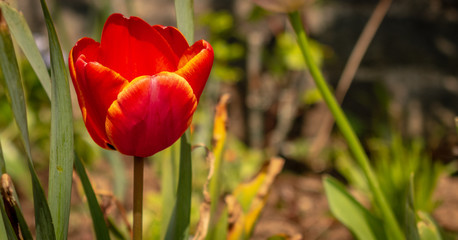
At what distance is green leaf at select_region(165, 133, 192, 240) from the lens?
0.57 m

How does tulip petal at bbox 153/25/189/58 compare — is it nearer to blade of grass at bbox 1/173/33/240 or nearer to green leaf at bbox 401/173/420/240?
blade of grass at bbox 1/173/33/240

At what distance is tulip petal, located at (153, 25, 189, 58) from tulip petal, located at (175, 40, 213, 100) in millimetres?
17

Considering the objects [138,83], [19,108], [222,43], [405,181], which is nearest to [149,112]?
[138,83]

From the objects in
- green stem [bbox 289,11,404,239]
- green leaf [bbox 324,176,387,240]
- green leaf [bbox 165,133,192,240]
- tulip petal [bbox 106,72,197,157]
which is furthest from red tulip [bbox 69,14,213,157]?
green leaf [bbox 324,176,387,240]

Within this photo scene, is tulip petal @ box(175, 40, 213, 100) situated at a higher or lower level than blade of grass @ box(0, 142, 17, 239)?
higher

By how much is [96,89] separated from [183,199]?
202mm

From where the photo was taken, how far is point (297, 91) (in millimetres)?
2418

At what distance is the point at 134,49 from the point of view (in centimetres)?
49

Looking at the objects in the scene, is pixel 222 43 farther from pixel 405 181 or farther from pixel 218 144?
pixel 218 144

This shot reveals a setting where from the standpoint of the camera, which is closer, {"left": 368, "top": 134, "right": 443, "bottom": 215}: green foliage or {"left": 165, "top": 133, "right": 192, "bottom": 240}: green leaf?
{"left": 165, "top": 133, "right": 192, "bottom": 240}: green leaf

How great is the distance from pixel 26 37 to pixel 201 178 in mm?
1333

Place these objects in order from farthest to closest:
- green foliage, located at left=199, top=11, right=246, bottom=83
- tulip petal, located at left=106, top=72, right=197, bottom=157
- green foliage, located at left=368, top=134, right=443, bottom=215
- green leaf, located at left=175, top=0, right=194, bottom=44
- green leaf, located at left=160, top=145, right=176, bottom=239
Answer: green foliage, located at left=199, top=11, right=246, bottom=83 → green foliage, located at left=368, top=134, right=443, bottom=215 → green leaf, located at left=160, top=145, right=176, bottom=239 → green leaf, located at left=175, top=0, right=194, bottom=44 → tulip petal, located at left=106, top=72, right=197, bottom=157

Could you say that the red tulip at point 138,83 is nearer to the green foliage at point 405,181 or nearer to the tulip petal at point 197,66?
the tulip petal at point 197,66

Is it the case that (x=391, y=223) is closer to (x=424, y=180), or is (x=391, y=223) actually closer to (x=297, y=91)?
(x=424, y=180)
